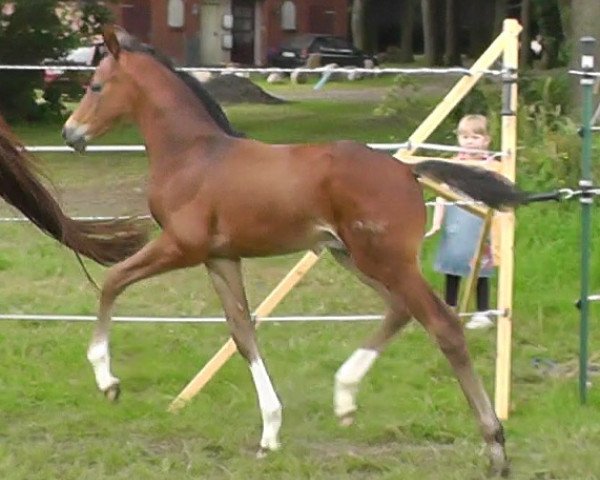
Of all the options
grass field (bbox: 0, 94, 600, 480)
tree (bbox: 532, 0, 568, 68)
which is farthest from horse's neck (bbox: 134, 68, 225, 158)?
tree (bbox: 532, 0, 568, 68)

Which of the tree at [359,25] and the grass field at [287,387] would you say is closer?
the grass field at [287,387]

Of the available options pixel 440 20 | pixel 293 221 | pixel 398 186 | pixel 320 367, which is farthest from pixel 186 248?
pixel 440 20

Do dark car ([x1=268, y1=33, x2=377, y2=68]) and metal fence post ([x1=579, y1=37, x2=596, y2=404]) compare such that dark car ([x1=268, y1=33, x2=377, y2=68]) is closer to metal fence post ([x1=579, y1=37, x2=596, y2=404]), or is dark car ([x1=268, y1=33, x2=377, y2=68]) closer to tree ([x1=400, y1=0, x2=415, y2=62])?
tree ([x1=400, y1=0, x2=415, y2=62])

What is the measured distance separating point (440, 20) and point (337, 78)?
741 centimetres

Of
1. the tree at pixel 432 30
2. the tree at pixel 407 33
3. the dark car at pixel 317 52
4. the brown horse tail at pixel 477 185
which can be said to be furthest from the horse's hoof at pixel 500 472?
the tree at pixel 407 33

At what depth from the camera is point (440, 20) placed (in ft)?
141

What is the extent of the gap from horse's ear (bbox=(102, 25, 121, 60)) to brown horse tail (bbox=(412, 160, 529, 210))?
1261mm

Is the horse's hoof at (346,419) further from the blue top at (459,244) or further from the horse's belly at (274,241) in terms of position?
the blue top at (459,244)

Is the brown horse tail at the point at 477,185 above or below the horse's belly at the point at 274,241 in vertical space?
above

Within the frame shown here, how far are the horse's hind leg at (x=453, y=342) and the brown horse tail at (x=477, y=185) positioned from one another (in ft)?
1.08

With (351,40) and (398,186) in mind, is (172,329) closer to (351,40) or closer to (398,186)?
(398,186)

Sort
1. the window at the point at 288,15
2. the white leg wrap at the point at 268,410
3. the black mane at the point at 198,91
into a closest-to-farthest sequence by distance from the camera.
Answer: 1. the white leg wrap at the point at 268,410
2. the black mane at the point at 198,91
3. the window at the point at 288,15

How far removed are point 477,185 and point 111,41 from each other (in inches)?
57.6

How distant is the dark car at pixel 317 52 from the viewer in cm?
4156
